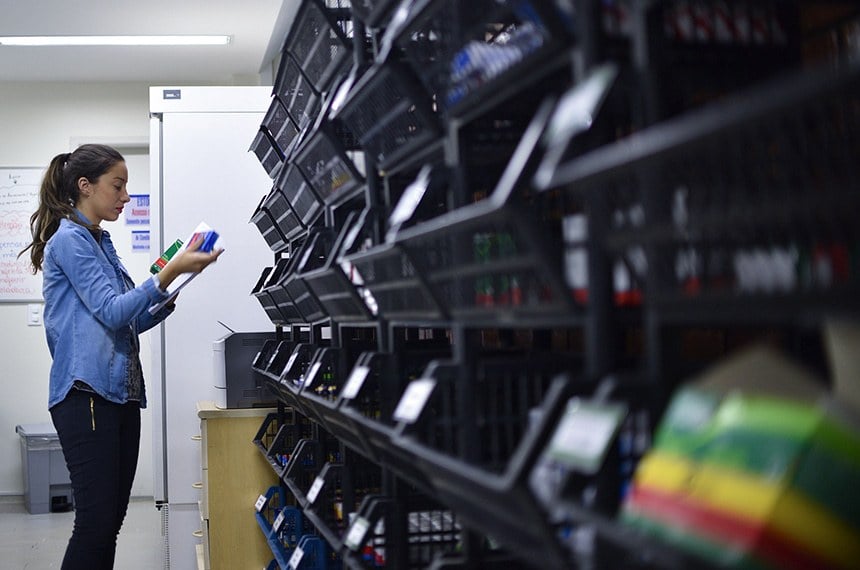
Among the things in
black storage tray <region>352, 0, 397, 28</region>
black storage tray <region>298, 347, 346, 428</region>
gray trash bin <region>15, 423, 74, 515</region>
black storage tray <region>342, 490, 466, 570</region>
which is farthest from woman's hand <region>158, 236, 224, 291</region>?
gray trash bin <region>15, 423, 74, 515</region>

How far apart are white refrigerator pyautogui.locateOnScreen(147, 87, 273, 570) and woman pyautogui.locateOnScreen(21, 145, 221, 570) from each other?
1.08 m

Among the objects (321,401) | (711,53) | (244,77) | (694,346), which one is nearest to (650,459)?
(711,53)

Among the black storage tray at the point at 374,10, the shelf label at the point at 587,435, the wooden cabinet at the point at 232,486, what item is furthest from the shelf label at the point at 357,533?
the wooden cabinet at the point at 232,486

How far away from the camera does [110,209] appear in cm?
355

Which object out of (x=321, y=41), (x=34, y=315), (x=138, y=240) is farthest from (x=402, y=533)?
(x=34, y=315)

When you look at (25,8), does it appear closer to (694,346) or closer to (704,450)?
(694,346)

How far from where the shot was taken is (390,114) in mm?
1715

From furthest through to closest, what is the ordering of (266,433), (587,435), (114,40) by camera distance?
(114,40) < (266,433) < (587,435)

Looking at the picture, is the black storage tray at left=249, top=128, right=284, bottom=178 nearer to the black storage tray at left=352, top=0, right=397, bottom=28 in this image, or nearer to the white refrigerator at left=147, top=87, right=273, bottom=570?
the white refrigerator at left=147, top=87, right=273, bottom=570

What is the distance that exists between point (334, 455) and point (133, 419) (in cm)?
80

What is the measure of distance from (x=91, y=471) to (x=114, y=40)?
4189 millimetres

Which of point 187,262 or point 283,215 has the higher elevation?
point 283,215

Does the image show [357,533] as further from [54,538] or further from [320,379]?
[54,538]

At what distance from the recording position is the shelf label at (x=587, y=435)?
2.77 feet
